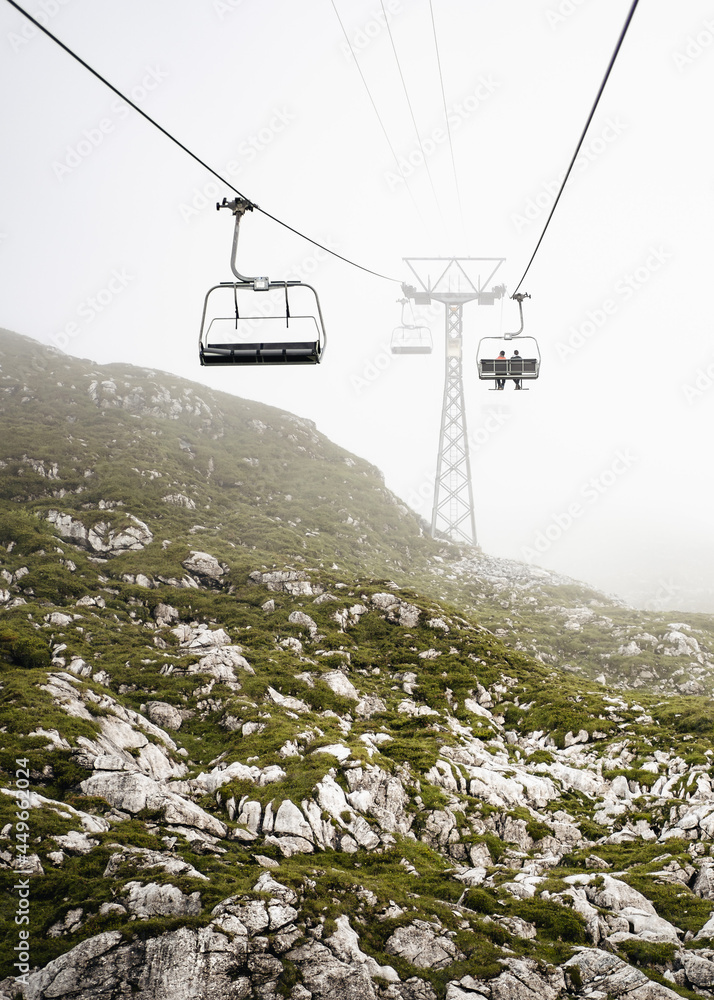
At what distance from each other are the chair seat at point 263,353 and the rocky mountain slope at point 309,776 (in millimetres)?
15749

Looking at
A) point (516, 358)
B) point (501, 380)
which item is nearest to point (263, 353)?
point (516, 358)

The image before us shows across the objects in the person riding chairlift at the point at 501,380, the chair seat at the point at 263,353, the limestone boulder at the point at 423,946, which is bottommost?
the limestone boulder at the point at 423,946

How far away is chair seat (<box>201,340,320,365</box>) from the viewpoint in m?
15.3

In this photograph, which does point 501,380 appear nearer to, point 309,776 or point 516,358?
point 516,358

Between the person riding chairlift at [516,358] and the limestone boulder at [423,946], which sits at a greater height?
the person riding chairlift at [516,358]

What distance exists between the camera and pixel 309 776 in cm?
2503

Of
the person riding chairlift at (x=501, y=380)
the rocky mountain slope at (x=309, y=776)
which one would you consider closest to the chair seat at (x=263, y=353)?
the person riding chairlift at (x=501, y=380)

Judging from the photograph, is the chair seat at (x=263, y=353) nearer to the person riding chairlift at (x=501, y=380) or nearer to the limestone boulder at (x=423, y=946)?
the person riding chairlift at (x=501, y=380)

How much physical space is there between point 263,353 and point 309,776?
757 inches

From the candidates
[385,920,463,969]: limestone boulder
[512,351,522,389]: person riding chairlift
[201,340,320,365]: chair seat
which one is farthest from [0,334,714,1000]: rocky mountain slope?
[512,351,522,389]: person riding chairlift

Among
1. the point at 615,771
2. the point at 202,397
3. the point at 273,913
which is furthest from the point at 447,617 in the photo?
the point at 202,397

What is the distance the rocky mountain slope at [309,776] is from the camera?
51.3ft

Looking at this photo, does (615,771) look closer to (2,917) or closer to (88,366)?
(2,917)

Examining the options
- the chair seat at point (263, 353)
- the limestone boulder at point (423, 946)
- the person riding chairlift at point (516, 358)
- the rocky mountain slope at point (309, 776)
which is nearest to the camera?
the chair seat at point (263, 353)
